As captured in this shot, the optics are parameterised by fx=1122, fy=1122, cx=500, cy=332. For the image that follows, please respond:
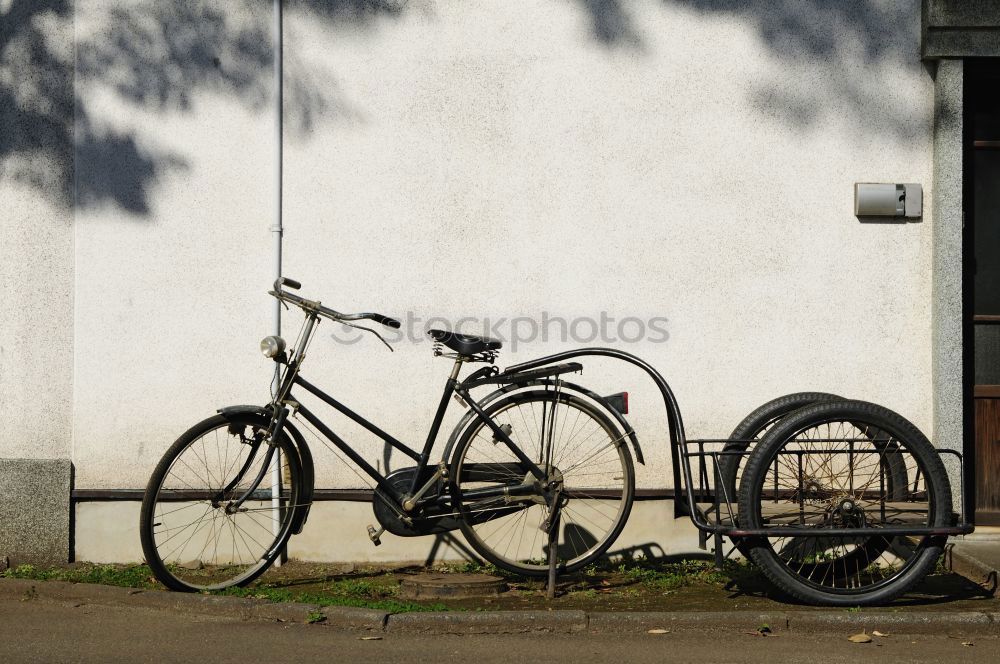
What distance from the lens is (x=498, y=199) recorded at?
20.5 ft

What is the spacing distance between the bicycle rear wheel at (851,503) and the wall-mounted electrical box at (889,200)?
4.75 ft

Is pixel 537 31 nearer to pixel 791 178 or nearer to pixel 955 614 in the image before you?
pixel 791 178

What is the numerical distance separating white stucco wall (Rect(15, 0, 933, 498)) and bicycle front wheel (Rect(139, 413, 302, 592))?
30cm

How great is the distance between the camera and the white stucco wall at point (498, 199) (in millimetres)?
6207

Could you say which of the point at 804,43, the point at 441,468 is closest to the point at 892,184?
the point at 804,43

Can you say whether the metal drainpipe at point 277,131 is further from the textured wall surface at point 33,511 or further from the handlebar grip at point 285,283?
the textured wall surface at point 33,511

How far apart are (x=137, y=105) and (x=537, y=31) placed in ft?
7.47

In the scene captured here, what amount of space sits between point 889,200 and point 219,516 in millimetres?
4078

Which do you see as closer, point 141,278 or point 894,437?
point 894,437

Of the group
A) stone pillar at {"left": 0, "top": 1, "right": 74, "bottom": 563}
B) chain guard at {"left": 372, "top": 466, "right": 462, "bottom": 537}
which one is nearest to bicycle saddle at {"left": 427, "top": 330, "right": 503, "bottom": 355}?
chain guard at {"left": 372, "top": 466, "right": 462, "bottom": 537}

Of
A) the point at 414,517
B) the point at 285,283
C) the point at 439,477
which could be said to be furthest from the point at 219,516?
the point at 285,283

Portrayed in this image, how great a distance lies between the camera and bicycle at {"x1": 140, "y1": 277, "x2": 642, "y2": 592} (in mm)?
5469

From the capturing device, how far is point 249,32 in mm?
6285

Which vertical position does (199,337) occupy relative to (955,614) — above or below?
above
